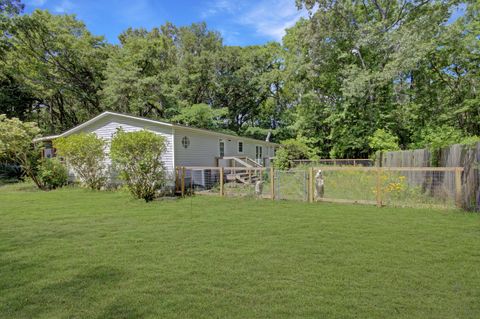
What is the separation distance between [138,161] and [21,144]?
6.80m

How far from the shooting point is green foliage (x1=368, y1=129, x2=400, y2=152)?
56.2 feet

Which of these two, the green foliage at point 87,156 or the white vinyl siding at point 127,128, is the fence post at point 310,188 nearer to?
the white vinyl siding at point 127,128

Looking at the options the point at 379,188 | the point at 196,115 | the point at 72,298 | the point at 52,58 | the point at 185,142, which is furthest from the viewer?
the point at 196,115

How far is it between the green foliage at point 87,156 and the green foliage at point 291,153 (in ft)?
33.1

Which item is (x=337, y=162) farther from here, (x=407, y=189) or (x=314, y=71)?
(x=407, y=189)

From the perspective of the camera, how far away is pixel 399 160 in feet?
34.0

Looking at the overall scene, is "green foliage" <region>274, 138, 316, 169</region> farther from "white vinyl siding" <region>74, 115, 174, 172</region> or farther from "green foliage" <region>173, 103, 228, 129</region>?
"white vinyl siding" <region>74, 115, 174, 172</region>

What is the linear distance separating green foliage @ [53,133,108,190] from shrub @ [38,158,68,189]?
96 centimetres

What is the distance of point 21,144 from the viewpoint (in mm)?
12031

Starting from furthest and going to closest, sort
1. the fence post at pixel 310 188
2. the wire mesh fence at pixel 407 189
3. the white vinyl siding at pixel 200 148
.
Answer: the white vinyl siding at pixel 200 148 → the fence post at pixel 310 188 → the wire mesh fence at pixel 407 189

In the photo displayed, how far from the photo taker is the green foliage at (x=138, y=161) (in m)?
9.05

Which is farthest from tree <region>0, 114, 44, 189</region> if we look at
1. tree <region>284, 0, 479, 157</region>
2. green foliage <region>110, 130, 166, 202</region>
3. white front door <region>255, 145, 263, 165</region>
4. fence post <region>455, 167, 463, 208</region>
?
tree <region>284, 0, 479, 157</region>

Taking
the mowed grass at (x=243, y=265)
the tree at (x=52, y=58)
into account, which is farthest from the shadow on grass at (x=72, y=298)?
the tree at (x=52, y=58)

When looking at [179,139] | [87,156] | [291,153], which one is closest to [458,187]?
[179,139]
